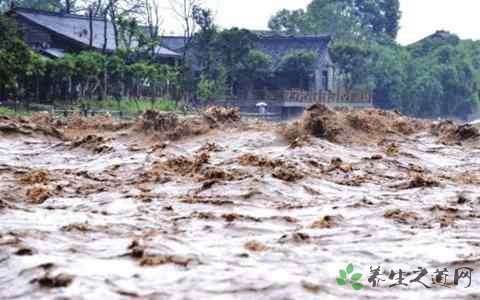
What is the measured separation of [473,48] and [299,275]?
43984mm

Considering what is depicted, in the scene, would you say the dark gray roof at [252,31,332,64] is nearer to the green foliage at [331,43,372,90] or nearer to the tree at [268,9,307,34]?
the green foliage at [331,43,372,90]

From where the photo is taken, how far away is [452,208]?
711cm

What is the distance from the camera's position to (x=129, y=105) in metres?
26.1

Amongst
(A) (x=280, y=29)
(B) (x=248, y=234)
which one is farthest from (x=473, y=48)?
(B) (x=248, y=234)

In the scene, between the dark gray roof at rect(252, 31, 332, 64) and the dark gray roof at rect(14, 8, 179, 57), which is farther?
the dark gray roof at rect(252, 31, 332, 64)

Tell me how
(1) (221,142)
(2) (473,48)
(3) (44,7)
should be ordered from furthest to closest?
1. (2) (473,48)
2. (3) (44,7)
3. (1) (221,142)

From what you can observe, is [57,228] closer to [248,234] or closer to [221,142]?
[248,234]

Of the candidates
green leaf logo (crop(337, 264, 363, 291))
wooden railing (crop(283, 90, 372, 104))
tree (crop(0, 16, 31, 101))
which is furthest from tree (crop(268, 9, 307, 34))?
green leaf logo (crop(337, 264, 363, 291))

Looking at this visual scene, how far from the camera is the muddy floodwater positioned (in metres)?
4.39

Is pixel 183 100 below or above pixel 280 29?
below

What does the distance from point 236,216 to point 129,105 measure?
20.0 metres

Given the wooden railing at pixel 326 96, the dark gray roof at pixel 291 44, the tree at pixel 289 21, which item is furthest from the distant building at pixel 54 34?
the tree at pixel 289 21

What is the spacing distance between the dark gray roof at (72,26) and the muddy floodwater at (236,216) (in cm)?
1671

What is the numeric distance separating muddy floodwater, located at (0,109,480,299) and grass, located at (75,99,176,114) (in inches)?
429
